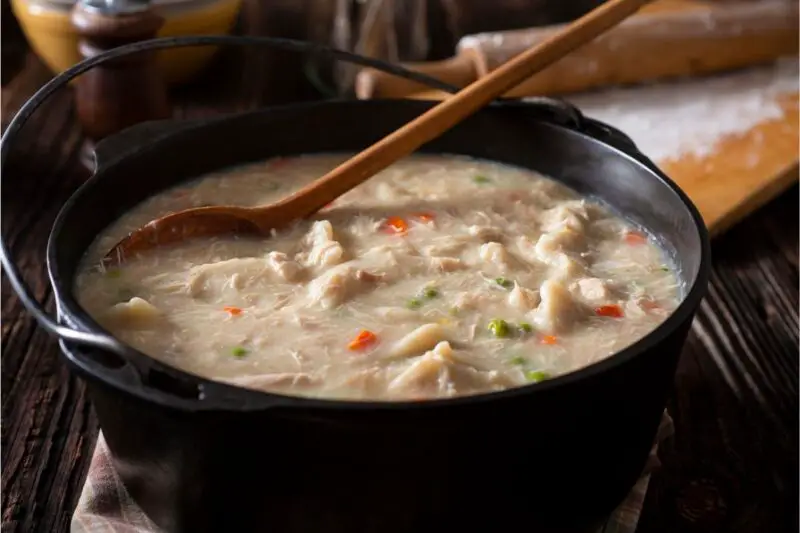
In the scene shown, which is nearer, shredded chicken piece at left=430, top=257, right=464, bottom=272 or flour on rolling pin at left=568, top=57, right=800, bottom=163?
Answer: shredded chicken piece at left=430, top=257, right=464, bottom=272

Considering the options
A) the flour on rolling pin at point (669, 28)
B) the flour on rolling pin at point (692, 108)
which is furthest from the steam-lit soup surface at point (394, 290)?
the flour on rolling pin at point (669, 28)

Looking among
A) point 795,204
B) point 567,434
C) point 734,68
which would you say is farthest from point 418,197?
point 734,68

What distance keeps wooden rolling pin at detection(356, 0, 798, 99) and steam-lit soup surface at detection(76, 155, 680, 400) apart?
3.15ft

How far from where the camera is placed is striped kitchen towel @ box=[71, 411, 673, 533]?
1.50m

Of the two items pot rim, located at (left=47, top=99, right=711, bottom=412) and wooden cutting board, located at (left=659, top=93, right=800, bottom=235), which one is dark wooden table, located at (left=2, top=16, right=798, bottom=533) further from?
pot rim, located at (left=47, top=99, right=711, bottom=412)

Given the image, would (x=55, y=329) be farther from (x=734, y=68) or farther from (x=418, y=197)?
(x=734, y=68)

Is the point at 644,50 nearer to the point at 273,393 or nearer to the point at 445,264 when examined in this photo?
the point at 445,264

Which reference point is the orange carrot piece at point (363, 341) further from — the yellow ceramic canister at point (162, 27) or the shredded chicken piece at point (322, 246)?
the yellow ceramic canister at point (162, 27)

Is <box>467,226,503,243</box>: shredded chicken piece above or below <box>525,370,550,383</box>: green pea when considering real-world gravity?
below

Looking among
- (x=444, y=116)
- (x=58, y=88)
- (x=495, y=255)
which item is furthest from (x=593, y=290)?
(x=58, y=88)

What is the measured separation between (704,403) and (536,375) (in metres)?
0.72

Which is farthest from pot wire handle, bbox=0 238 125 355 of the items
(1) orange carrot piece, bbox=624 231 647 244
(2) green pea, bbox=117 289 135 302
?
(1) orange carrot piece, bbox=624 231 647 244

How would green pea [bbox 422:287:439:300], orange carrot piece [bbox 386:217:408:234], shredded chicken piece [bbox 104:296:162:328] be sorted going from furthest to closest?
orange carrot piece [bbox 386:217:408:234] < green pea [bbox 422:287:439:300] < shredded chicken piece [bbox 104:296:162:328]

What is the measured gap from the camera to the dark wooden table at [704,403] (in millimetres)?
1723
